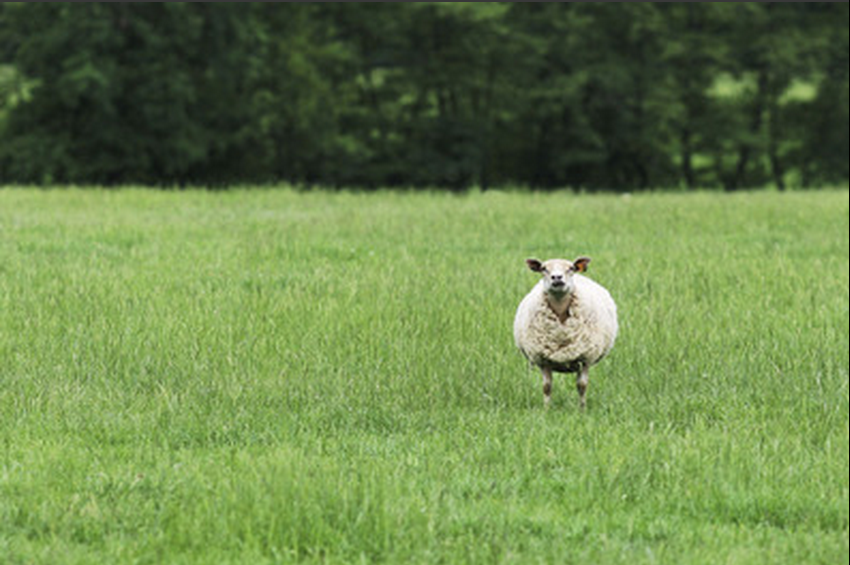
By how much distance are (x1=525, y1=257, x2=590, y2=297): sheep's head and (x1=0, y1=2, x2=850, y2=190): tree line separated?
29.2 metres

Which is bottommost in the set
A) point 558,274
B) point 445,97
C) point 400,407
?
point 400,407

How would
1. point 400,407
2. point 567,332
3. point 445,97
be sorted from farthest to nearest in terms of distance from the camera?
1. point 445,97
2. point 400,407
3. point 567,332

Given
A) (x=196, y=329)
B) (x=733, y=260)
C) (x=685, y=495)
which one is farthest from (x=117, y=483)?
(x=733, y=260)

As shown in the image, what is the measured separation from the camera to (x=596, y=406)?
827 cm

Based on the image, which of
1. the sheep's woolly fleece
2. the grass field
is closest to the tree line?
the grass field

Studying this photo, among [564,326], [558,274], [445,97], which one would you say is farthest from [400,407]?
[445,97]

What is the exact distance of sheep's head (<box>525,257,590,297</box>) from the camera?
772 cm

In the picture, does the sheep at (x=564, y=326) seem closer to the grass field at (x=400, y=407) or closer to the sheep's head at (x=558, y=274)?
the sheep's head at (x=558, y=274)

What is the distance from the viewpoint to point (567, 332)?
798 cm

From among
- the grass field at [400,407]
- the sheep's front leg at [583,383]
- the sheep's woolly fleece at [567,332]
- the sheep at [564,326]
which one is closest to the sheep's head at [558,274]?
the sheep at [564,326]

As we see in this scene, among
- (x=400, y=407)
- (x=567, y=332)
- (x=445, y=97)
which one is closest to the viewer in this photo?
(x=567, y=332)

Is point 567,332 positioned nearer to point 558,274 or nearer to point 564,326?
point 564,326

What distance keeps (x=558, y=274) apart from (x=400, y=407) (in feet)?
4.86

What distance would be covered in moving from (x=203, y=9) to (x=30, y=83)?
599 cm
